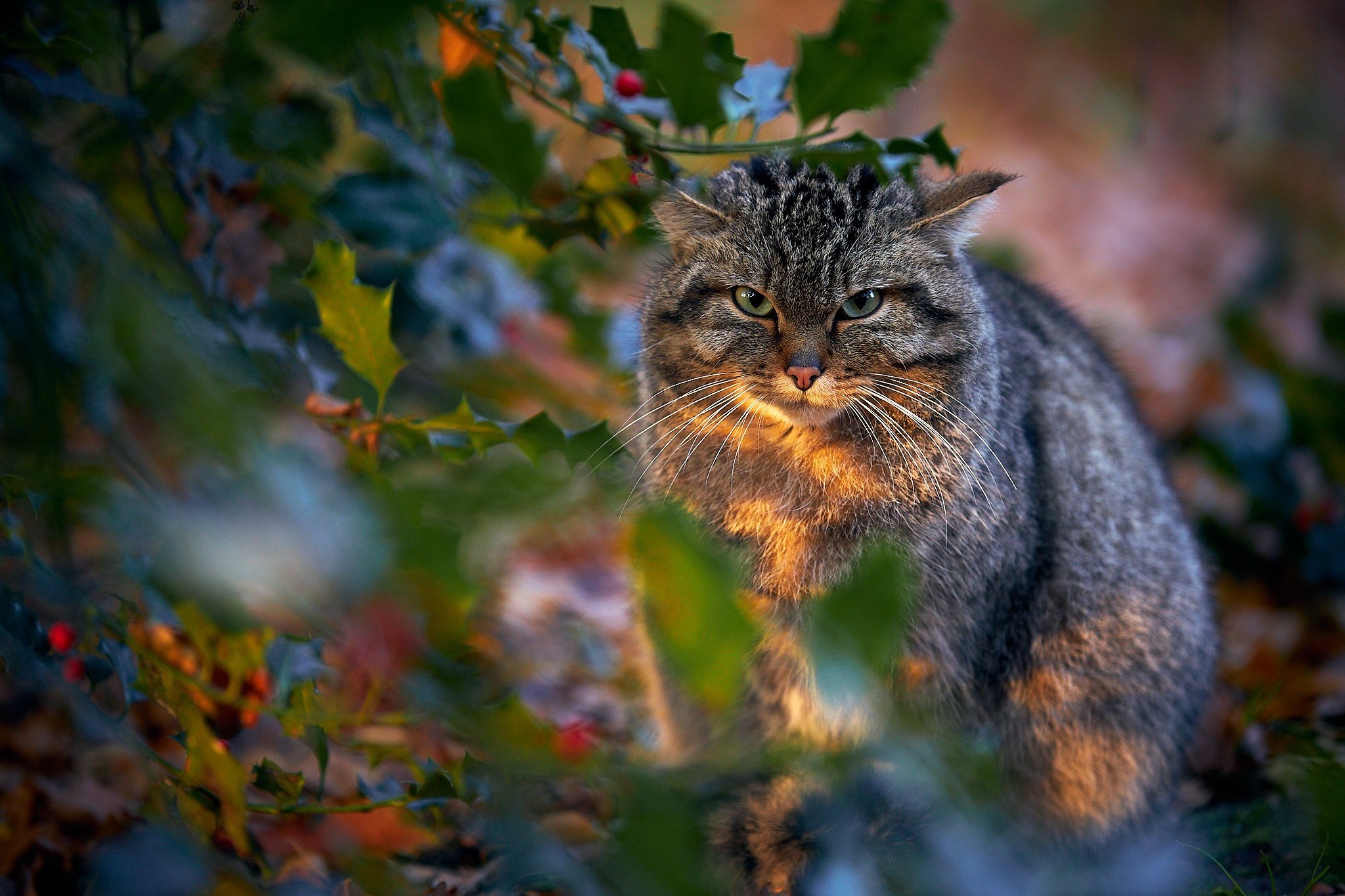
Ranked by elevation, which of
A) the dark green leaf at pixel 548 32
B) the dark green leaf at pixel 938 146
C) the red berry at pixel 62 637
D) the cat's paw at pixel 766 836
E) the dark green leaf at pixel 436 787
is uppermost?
the dark green leaf at pixel 548 32

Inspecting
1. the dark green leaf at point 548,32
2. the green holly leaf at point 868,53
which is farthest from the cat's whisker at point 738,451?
the dark green leaf at point 548,32

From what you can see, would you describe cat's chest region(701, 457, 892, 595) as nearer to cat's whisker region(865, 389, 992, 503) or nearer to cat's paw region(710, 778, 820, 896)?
cat's whisker region(865, 389, 992, 503)

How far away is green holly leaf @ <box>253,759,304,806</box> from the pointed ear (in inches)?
55.3

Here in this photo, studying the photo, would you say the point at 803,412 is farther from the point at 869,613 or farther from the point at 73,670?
the point at 73,670

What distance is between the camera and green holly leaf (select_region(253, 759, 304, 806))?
4.39 feet

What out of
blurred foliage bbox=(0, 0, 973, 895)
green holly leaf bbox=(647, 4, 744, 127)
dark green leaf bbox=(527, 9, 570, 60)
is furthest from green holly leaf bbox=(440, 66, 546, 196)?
dark green leaf bbox=(527, 9, 570, 60)

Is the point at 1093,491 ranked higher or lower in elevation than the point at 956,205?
lower

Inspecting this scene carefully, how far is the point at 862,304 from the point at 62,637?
1.54 metres

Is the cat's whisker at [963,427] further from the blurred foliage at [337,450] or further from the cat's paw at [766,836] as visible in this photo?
the cat's paw at [766,836]

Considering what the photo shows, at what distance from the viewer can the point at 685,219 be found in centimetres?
172

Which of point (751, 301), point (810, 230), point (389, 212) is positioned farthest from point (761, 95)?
point (389, 212)

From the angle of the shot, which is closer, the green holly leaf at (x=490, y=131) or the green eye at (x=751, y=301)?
the green holly leaf at (x=490, y=131)

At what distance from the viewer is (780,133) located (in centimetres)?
212

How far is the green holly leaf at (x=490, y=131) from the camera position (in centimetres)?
86
